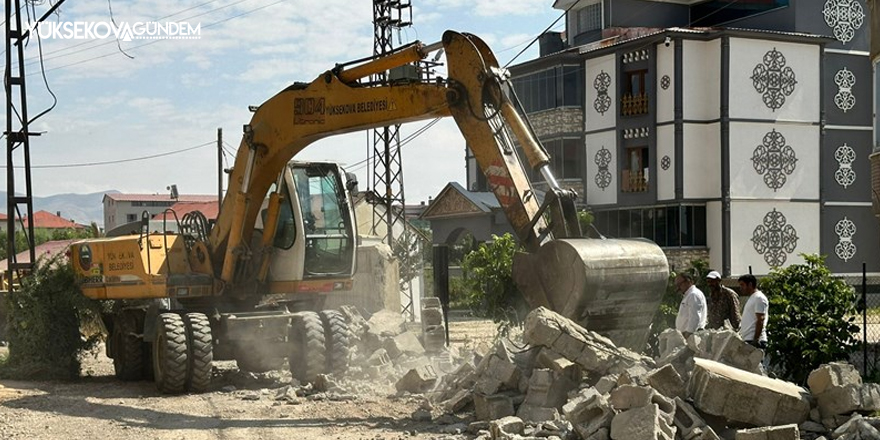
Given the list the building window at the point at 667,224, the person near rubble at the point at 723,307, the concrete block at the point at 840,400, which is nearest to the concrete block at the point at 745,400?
the concrete block at the point at 840,400

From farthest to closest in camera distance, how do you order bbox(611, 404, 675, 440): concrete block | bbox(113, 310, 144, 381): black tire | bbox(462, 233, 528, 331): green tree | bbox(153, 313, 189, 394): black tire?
bbox(462, 233, 528, 331): green tree, bbox(113, 310, 144, 381): black tire, bbox(153, 313, 189, 394): black tire, bbox(611, 404, 675, 440): concrete block

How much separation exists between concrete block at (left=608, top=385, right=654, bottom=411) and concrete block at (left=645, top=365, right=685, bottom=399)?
0.38 meters

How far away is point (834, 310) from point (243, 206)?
813 cm

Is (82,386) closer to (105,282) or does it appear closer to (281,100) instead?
(105,282)

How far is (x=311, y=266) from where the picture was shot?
49.6 feet

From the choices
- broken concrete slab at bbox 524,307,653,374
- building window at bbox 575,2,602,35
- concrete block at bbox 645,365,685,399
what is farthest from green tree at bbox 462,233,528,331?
building window at bbox 575,2,602,35

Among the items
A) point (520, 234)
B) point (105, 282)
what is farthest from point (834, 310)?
point (105, 282)

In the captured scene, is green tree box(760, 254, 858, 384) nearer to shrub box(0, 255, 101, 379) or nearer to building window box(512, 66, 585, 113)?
shrub box(0, 255, 101, 379)

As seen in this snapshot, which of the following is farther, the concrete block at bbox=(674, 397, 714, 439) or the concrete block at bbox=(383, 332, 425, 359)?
the concrete block at bbox=(383, 332, 425, 359)

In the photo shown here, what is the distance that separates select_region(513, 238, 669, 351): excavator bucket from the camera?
9828 millimetres

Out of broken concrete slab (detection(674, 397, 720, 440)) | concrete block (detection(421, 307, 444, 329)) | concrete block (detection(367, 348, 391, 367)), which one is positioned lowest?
concrete block (detection(367, 348, 391, 367))

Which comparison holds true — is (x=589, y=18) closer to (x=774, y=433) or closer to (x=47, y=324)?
(x=47, y=324)

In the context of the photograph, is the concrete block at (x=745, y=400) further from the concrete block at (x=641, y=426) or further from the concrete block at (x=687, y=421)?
the concrete block at (x=641, y=426)

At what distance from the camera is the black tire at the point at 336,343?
47.9 ft
